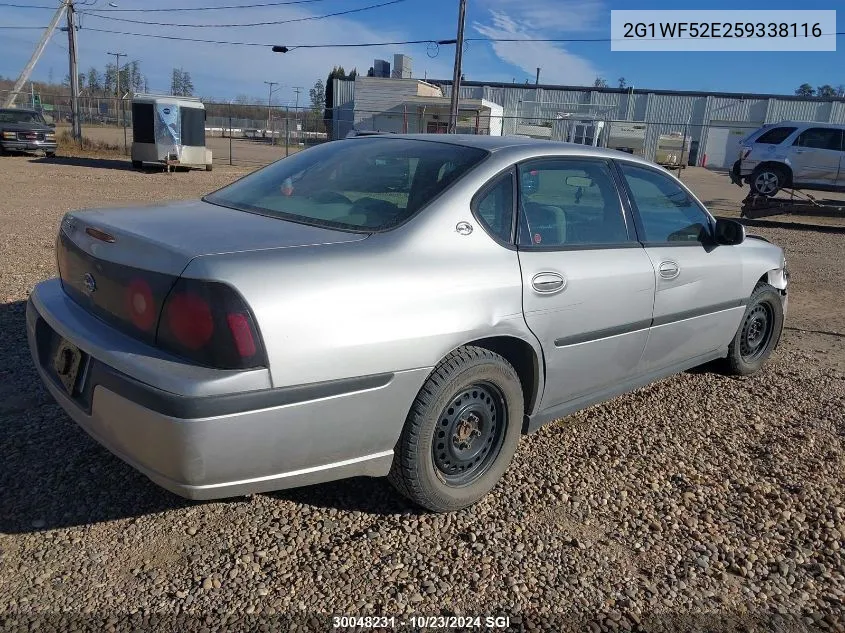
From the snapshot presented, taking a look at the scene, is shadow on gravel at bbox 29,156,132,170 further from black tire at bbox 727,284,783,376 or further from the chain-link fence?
black tire at bbox 727,284,783,376

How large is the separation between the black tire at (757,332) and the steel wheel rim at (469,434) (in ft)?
7.56

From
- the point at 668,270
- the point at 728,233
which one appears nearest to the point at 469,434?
the point at 668,270

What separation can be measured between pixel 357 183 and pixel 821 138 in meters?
15.5

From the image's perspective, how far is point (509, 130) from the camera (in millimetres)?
36281

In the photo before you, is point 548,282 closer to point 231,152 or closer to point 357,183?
point 357,183

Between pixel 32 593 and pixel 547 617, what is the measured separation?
1705 mm

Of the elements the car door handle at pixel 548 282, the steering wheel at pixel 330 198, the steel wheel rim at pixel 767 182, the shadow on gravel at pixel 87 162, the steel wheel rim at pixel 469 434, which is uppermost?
the steel wheel rim at pixel 767 182

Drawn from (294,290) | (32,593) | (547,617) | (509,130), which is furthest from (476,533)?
(509,130)

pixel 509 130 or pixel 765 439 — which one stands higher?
pixel 509 130

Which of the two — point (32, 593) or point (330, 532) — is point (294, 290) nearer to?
point (330, 532)

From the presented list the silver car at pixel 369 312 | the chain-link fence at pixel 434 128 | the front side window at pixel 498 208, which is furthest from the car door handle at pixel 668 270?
the chain-link fence at pixel 434 128

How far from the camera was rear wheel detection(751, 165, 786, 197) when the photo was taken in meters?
15.4

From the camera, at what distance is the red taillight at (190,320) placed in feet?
6.95

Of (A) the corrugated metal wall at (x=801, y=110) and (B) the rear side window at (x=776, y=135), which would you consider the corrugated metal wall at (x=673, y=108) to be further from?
(B) the rear side window at (x=776, y=135)
